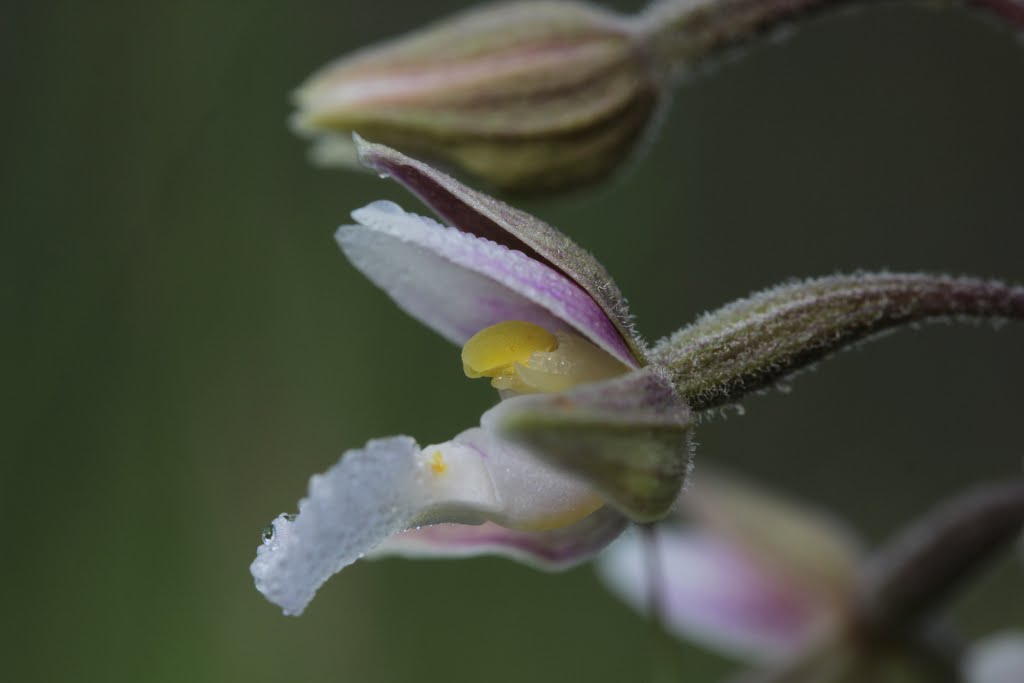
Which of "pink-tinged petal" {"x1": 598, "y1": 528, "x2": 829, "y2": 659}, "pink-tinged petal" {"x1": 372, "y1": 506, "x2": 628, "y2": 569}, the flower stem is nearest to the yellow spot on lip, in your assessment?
"pink-tinged petal" {"x1": 372, "y1": 506, "x2": 628, "y2": 569}

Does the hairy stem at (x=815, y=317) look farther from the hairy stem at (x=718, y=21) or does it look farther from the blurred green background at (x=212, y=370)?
the blurred green background at (x=212, y=370)

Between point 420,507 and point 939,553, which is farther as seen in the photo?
point 939,553

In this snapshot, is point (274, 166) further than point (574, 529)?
Yes

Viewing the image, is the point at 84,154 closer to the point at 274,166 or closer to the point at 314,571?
the point at 274,166

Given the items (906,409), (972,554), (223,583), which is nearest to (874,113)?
(906,409)

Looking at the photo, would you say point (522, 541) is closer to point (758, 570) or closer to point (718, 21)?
point (718, 21)

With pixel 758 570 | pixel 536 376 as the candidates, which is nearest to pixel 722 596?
pixel 758 570

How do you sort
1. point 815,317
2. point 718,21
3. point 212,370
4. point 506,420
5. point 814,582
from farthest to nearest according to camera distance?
point 212,370
point 814,582
point 718,21
point 815,317
point 506,420
